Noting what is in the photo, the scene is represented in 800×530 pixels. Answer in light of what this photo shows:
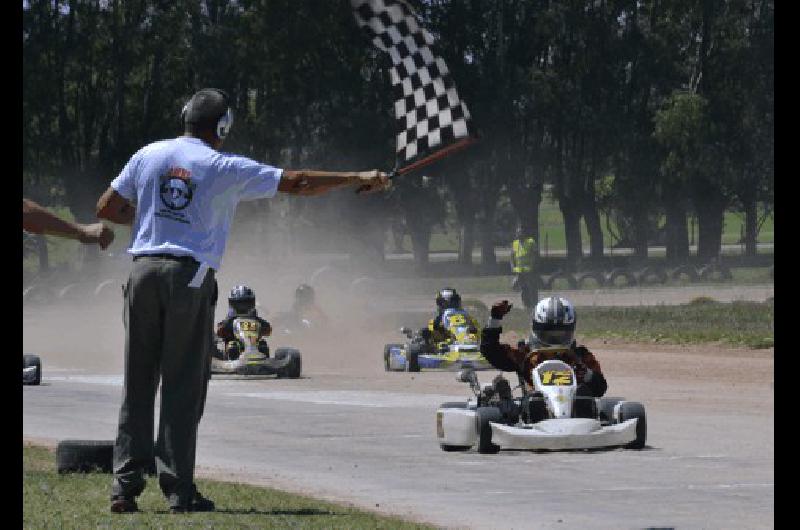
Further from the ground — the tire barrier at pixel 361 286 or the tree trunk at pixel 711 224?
the tree trunk at pixel 711 224

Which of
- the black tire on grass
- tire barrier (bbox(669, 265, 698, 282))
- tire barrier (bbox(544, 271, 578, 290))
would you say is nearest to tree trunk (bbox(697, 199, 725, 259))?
tire barrier (bbox(669, 265, 698, 282))

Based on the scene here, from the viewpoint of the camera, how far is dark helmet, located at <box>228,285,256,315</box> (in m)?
22.8

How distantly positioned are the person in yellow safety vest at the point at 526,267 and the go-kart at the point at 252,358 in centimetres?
1100

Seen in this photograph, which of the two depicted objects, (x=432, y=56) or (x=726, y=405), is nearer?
(x=432, y=56)

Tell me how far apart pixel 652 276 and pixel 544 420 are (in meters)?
38.2

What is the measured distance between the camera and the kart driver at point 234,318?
73.4 feet

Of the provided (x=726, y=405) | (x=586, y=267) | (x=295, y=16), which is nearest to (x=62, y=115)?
(x=295, y=16)

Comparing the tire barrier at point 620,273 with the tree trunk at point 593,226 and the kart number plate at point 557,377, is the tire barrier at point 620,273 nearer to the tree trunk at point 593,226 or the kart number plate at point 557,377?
the tree trunk at point 593,226

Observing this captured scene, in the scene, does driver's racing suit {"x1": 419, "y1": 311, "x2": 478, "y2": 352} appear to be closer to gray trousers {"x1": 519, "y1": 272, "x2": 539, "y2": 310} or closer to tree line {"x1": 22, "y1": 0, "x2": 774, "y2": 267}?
gray trousers {"x1": 519, "y1": 272, "x2": 539, "y2": 310}

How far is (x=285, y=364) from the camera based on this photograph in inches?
864

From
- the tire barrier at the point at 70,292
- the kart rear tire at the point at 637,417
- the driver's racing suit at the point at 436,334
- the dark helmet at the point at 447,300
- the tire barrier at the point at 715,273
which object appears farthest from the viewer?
the tire barrier at the point at 715,273

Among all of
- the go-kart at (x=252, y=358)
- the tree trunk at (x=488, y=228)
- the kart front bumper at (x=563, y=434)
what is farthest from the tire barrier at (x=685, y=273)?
the kart front bumper at (x=563, y=434)

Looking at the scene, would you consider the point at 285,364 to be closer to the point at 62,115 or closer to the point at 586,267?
the point at 62,115
